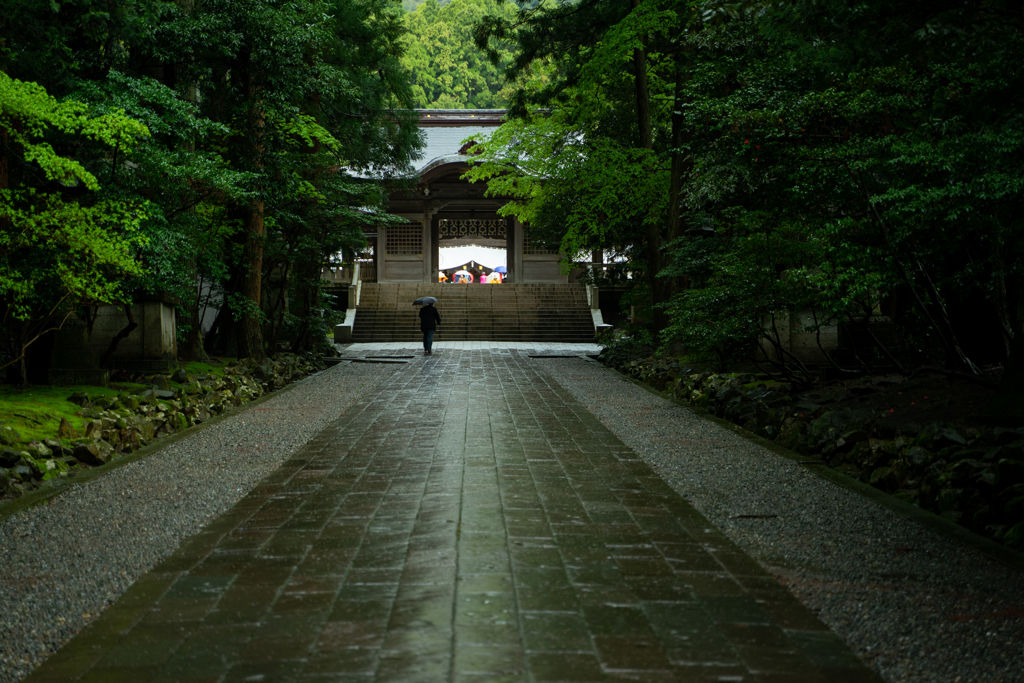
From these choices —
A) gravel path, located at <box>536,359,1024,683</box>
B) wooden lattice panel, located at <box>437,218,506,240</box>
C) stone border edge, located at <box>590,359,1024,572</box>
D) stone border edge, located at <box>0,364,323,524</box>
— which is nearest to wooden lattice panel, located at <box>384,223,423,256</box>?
wooden lattice panel, located at <box>437,218,506,240</box>

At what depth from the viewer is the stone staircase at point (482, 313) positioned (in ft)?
82.7

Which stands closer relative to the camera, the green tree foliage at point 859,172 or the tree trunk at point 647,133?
the green tree foliage at point 859,172

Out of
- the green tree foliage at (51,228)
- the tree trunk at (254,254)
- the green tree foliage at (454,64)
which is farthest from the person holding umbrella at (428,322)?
the green tree foliage at (454,64)

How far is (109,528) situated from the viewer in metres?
4.45

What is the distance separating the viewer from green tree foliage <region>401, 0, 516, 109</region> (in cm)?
4478

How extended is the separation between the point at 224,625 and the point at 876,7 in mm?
6044

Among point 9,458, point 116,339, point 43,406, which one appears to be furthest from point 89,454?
point 116,339

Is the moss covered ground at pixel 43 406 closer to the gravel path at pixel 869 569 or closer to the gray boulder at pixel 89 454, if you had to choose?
the gray boulder at pixel 89 454

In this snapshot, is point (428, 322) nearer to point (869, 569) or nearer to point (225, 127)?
point (225, 127)

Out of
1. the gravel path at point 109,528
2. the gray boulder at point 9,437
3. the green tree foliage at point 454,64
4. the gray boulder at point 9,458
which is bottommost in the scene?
the gravel path at point 109,528

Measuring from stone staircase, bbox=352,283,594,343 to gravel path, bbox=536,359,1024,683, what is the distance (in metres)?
18.9

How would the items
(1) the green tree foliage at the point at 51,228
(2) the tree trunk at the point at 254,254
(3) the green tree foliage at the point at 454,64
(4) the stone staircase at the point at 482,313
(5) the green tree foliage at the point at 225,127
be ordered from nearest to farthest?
(1) the green tree foliage at the point at 51,228
(5) the green tree foliage at the point at 225,127
(2) the tree trunk at the point at 254,254
(4) the stone staircase at the point at 482,313
(3) the green tree foliage at the point at 454,64

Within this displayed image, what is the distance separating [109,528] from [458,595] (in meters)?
2.37

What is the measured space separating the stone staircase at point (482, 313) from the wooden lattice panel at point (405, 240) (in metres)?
3.06
